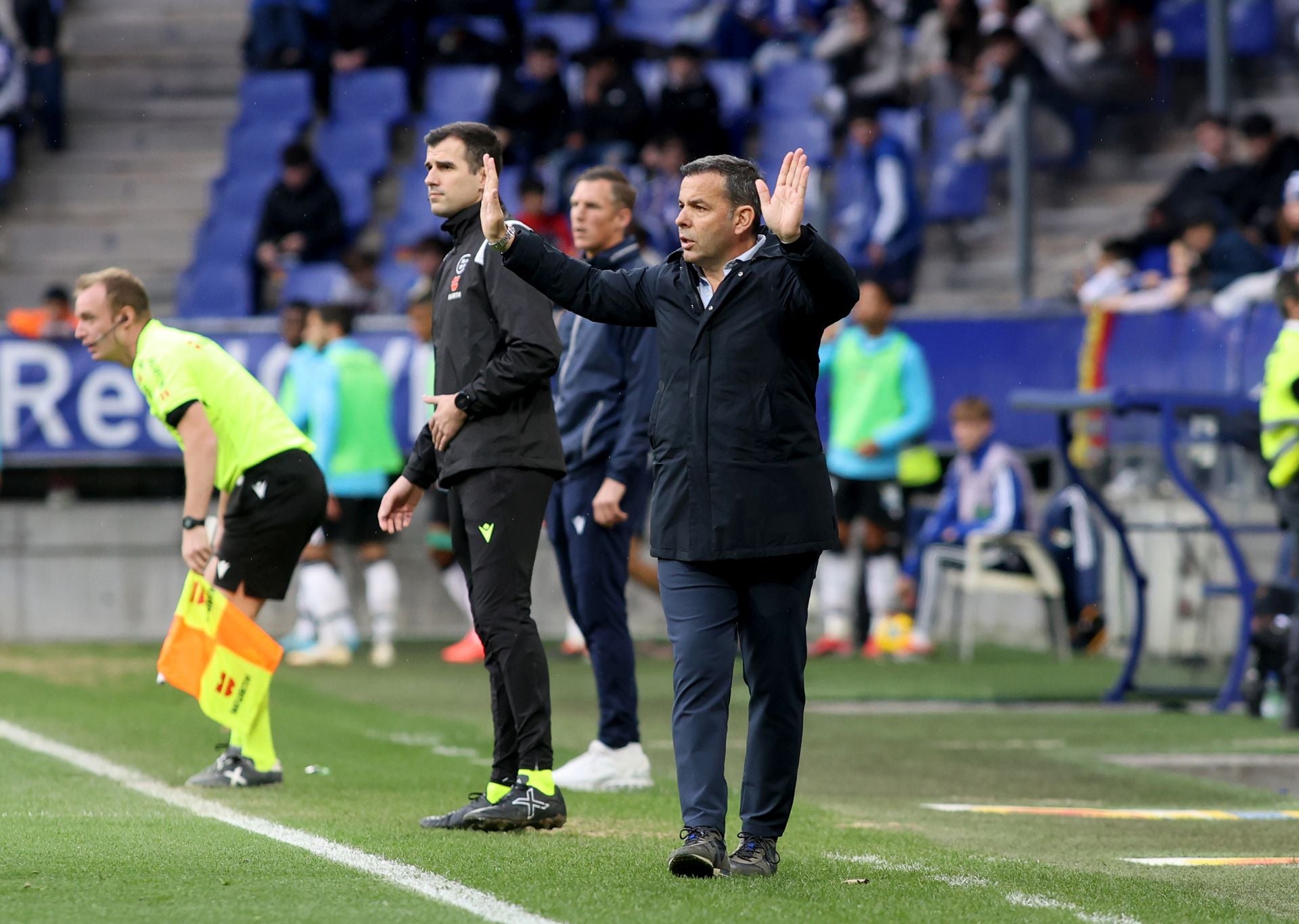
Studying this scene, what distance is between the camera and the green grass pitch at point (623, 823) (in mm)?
5797

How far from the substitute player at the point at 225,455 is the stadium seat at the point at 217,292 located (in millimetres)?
10964

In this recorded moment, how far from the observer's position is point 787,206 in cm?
585

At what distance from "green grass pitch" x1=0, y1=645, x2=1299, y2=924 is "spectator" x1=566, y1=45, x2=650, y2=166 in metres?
7.61

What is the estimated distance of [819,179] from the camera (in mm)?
17578

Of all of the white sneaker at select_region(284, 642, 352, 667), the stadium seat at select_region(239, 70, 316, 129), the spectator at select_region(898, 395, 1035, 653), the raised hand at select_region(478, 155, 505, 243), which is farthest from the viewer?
the stadium seat at select_region(239, 70, 316, 129)

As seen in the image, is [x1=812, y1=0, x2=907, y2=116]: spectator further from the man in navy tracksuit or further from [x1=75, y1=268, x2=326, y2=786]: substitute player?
[x1=75, y1=268, x2=326, y2=786]: substitute player

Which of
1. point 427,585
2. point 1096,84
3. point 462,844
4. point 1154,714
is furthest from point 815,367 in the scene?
point 1096,84

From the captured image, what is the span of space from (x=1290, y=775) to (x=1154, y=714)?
2633 mm

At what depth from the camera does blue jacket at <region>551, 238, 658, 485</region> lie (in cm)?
871

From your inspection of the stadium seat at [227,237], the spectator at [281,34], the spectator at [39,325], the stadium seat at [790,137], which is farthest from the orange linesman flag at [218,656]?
the spectator at [281,34]

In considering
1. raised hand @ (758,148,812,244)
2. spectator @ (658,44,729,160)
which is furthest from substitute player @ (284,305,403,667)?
raised hand @ (758,148,812,244)

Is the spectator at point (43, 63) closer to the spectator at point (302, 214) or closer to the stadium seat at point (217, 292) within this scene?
the stadium seat at point (217, 292)

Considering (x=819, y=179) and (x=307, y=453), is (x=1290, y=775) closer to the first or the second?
(x=307, y=453)

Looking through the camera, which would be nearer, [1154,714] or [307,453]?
[307,453]
